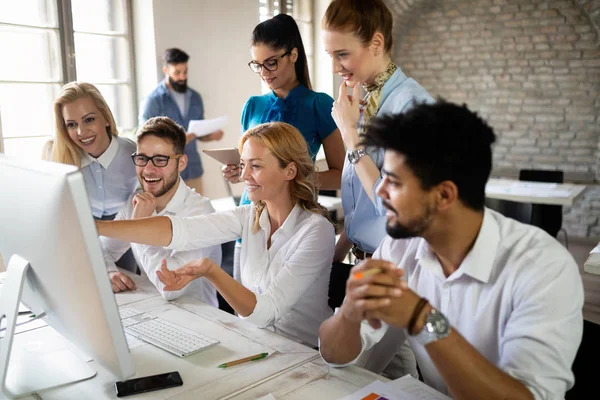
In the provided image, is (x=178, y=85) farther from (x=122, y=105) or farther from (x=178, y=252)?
(x=178, y=252)

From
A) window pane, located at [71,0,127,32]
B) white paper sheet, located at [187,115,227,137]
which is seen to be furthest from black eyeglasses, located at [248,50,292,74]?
window pane, located at [71,0,127,32]

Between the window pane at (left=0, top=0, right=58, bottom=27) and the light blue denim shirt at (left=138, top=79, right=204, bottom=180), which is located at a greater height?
the window pane at (left=0, top=0, right=58, bottom=27)

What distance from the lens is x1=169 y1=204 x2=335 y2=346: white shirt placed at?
5.81 feet

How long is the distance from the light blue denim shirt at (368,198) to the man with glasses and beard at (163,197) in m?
0.59

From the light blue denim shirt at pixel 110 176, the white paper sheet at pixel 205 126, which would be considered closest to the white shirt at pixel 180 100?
the white paper sheet at pixel 205 126

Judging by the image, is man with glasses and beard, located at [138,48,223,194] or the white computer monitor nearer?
the white computer monitor

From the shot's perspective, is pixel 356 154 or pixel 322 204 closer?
pixel 356 154

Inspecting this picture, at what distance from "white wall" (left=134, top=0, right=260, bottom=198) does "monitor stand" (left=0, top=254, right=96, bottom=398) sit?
142 inches

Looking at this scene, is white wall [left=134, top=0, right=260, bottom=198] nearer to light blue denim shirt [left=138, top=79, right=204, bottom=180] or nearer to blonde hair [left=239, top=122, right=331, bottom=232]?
light blue denim shirt [left=138, top=79, right=204, bottom=180]

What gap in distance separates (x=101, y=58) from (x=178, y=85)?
0.68 meters

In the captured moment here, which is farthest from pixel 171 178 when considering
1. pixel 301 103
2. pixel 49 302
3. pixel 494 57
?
pixel 494 57

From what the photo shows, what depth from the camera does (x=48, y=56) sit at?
4328 mm

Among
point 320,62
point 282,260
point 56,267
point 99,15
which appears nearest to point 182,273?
point 282,260

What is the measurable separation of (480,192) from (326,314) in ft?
3.06
